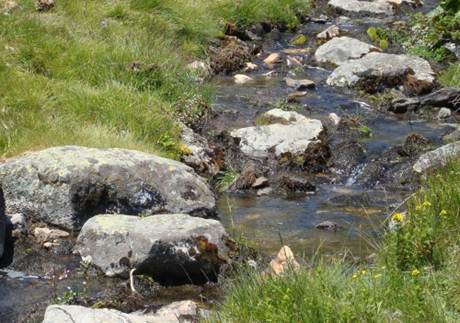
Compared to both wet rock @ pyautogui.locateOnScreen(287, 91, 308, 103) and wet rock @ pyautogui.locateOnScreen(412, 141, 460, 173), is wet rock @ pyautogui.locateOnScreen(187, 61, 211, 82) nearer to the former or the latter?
wet rock @ pyautogui.locateOnScreen(287, 91, 308, 103)

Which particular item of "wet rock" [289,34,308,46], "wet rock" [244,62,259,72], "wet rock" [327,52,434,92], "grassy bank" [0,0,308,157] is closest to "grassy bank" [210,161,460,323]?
"grassy bank" [0,0,308,157]

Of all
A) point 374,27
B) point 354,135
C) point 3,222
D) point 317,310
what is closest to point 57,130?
point 3,222

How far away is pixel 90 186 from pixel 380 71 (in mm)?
7139

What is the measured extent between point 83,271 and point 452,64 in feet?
30.0

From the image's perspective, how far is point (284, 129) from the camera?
1127 cm

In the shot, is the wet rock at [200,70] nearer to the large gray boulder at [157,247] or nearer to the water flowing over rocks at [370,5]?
the large gray boulder at [157,247]

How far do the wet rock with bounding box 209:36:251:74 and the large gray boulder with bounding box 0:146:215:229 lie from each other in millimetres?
6193

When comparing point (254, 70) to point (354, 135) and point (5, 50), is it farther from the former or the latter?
point (5, 50)

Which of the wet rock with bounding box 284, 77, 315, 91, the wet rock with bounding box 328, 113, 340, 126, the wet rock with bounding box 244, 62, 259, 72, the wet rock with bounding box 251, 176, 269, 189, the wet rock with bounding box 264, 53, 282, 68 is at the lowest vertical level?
the wet rock with bounding box 264, 53, 282, 68

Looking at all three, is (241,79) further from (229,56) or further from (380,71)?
(380,71)

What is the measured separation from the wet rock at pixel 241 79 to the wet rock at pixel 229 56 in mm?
326

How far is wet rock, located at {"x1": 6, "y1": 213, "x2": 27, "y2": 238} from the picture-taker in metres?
7.83

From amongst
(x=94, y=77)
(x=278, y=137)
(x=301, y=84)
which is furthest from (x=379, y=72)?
(x=94, y=77)

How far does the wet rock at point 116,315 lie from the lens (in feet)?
17.5
